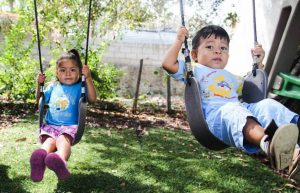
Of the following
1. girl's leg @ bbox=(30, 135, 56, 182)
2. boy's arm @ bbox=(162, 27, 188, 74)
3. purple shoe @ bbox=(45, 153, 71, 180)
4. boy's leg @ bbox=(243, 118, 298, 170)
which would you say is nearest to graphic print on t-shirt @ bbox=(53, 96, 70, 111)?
girl's leg @ bbox=(30, 135, 56, 182)

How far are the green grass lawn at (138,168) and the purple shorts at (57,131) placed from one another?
0.52m

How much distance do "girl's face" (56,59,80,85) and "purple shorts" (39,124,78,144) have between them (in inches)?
16.6

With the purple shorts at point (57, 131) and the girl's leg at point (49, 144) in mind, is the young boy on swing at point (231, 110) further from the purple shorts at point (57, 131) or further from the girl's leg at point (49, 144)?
the girl's leg at point (49, 144)

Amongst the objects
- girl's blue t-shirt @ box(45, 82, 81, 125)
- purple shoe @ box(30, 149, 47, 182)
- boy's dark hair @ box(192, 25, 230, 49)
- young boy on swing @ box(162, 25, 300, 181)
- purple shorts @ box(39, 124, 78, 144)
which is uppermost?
boy's dark hair @ box(192, 25, 230, 49)

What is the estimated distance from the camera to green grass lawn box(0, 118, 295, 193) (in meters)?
Answer: 3.84

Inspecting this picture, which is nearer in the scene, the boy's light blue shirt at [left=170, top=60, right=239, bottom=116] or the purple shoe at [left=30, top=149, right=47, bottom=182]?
the boy's light blue shirt at [left=170, top=60, right=239, bottom=116]

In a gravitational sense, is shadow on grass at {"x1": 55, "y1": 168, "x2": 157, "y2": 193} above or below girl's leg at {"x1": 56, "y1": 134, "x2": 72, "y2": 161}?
below

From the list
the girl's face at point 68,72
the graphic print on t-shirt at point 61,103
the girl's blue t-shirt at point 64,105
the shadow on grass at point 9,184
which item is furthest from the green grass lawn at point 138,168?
the girl's face at point 68,72

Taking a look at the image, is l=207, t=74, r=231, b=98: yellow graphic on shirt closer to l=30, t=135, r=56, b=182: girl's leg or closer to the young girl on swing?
the young girl on swing

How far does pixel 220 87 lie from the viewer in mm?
2990

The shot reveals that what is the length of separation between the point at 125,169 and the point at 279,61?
6.51ft

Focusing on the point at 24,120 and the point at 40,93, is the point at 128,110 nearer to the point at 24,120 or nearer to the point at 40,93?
the point at 24,120

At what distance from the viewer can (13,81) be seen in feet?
27.4

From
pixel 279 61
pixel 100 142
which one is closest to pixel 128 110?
pixel 100 142
